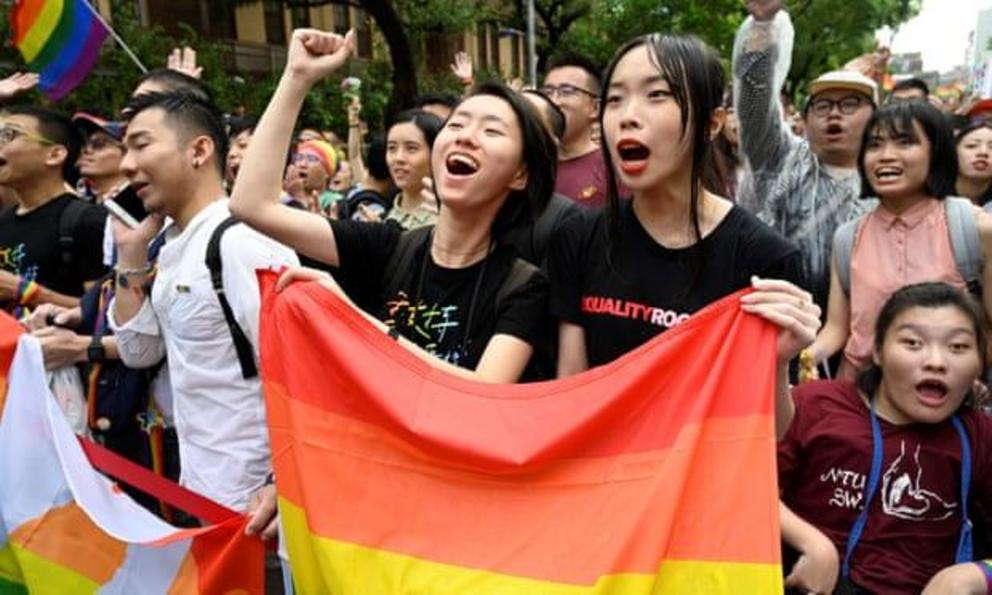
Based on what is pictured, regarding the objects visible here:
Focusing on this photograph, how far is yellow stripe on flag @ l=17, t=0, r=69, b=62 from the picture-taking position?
5.24 meters

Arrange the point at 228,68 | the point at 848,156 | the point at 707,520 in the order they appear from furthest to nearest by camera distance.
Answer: the point at 228,68
the point at 848,156
the point at 707,520

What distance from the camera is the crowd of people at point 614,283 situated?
1.96 metres

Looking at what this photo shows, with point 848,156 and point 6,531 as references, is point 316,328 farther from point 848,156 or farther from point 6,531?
point 848,156

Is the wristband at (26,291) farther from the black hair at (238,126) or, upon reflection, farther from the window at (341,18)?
the window at (341,18)

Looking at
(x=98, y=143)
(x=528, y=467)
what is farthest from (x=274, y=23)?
(x=528, y=467)

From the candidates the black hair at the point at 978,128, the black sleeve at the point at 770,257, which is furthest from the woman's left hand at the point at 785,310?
the black hair at the point at 978,128

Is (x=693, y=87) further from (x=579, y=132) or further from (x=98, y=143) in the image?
(x=98, y=143)

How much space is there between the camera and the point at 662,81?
191 cm

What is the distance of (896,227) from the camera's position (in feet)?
9.56

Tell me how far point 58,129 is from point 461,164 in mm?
2516

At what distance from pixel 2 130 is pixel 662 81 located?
317 centimetres

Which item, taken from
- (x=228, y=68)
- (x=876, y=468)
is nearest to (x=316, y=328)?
(x=876, y=468)

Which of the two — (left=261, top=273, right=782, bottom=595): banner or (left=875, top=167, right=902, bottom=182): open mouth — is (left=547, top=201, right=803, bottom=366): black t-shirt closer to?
(left=261, top=273, right=782, bottom=595): banner

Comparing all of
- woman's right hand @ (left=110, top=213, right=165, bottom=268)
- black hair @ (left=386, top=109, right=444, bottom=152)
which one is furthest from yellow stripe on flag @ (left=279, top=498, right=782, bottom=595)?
black hair @ (left=386, top=109, right=444, bottom=152)
